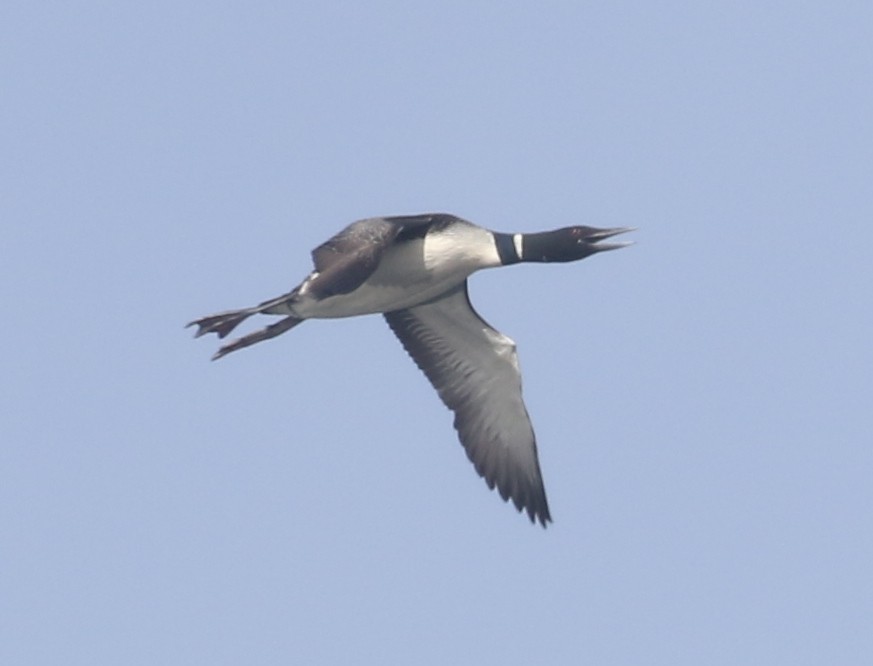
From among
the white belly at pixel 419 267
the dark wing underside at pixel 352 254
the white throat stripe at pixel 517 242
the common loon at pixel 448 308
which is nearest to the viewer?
the dark wing underside at pixel 352 254

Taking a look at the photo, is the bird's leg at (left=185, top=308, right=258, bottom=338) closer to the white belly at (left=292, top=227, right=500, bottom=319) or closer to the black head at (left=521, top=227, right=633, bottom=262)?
the white belly at (left=292, top=227, right=500, bottom=319)

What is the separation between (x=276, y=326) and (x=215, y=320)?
0.80 metres

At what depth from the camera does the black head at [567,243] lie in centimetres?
1609

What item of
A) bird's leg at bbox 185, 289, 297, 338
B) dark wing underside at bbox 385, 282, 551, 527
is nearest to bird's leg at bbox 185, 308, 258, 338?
bird's leg at bbox 185, 289, 297, 338

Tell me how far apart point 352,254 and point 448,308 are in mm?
2481

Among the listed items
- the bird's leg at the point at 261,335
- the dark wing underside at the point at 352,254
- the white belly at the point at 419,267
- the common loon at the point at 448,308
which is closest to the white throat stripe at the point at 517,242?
the common loon at the point at 448,308

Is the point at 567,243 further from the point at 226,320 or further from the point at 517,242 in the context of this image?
the point at 226,320

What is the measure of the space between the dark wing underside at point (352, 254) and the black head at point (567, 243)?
1445mm

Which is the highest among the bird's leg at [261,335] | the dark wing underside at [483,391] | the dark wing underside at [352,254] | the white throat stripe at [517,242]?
the dark wing underside at [352,254]

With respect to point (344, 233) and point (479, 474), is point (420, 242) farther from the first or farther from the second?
point (479, 474)

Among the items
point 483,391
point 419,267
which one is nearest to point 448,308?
point 483,391

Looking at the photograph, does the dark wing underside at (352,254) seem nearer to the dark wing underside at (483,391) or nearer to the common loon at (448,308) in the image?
the common loon at (448,308)

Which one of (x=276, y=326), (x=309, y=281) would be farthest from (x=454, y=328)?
(x=309, y=281)

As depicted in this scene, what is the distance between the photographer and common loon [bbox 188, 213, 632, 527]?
14.6m
